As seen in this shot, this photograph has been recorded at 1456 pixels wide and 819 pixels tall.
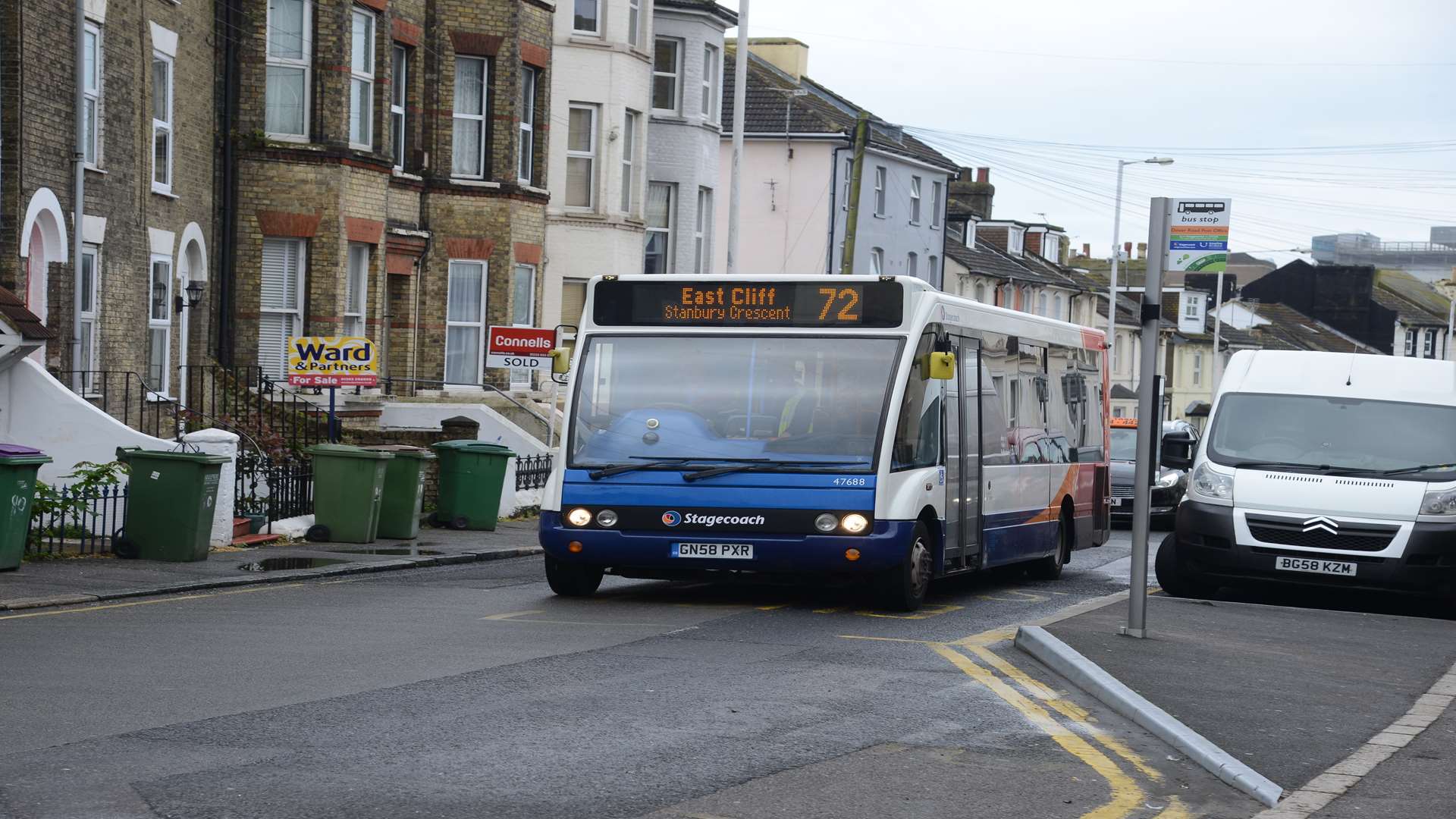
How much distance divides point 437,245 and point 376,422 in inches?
164

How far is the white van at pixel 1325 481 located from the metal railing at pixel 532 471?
1155 cm

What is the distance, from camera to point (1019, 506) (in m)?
16.8

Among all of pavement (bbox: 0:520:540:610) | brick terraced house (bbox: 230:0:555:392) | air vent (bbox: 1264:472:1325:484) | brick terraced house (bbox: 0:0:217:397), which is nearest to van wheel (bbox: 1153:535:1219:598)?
air vent (bbox: 1264:472:1325:484)

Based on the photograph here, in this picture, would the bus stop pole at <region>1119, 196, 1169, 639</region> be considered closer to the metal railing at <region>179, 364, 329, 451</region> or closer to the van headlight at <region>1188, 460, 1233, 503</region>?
the van headlight at <region>1188, 460, 1233, 503</region>

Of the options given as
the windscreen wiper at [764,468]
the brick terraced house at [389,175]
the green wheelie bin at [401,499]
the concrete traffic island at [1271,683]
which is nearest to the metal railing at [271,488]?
the green wheelie bin at [401,499]

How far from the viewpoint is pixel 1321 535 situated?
15.4 m

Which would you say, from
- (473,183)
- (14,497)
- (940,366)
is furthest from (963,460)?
(473,183)

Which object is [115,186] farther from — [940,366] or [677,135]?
[677,135]

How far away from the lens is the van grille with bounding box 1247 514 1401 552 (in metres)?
15.3

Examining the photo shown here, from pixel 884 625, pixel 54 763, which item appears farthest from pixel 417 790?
pixel 884 625

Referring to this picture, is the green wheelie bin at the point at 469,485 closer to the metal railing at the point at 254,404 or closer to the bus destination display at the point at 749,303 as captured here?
the metal railing at the point at 254,404

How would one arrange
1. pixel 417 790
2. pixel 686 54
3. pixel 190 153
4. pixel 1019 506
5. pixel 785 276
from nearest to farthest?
pixel 417 790 < pixel 785 276 < pixel 1019 506 < pixel 190 153 < pixel 686 54

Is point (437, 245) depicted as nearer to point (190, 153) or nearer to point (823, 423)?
point (190, 153)

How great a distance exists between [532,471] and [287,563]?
957 cm
